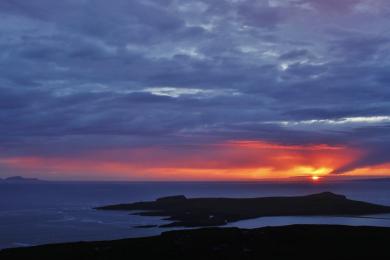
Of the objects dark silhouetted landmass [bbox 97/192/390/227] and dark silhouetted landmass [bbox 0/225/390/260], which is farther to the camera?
dark silhouetted landmass [bbox 97/192/390/227]

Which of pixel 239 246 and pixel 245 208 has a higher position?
pixel 245 208

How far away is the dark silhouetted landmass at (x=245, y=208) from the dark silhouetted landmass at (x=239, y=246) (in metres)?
42.5

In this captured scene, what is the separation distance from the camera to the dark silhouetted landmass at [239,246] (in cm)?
4581

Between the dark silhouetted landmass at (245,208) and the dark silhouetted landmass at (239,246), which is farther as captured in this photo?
the dark silhouetted landmass at (245,208)

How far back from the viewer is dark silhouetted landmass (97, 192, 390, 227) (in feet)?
363

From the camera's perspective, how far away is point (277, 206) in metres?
131

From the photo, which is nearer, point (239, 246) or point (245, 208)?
point (239, 246)

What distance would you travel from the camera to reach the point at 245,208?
12925cm

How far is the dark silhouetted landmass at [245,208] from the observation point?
110625mm

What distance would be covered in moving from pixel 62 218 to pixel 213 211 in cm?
3525

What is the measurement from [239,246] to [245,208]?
8042cm

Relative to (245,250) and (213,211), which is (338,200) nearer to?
(213,211)

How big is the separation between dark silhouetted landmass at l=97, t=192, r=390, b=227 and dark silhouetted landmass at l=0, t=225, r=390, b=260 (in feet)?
140

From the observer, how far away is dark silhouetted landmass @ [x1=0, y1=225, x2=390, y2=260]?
45.8 metres
